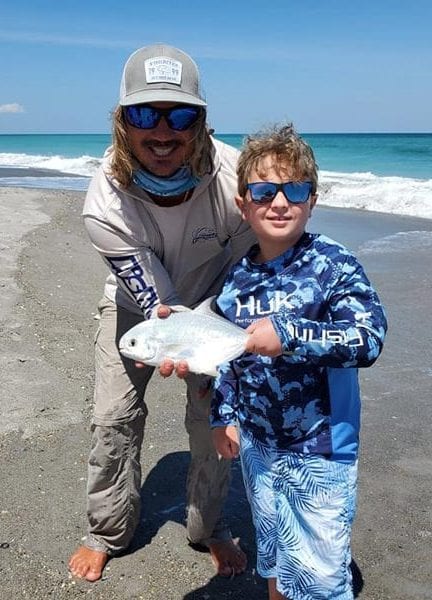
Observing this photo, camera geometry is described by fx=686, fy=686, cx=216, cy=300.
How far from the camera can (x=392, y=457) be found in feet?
16.0

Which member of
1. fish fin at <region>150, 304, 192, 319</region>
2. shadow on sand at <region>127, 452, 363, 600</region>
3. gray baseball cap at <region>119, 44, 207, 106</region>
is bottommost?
shadow on sand at <region>127, 452, 363, 600</region>

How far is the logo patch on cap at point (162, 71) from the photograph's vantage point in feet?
10.3

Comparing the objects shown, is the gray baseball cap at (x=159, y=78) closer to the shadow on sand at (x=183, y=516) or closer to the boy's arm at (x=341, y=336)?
the boy's arm at (x=341, y=336)

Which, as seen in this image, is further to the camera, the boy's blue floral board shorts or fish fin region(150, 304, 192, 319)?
fish fin region(150, 304, 192, 319)

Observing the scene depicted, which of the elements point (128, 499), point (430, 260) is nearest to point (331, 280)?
point (128, 499)

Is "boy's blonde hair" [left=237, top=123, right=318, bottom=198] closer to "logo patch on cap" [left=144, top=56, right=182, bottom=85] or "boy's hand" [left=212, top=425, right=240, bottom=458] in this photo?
"logo patch on cap" [left=144, top=56, right=182, bottom=85]

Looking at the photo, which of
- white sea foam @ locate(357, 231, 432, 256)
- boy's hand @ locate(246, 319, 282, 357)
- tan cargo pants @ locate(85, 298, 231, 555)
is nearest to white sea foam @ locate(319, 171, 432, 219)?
white sea foam @ locate(357, 231, 432, 256)

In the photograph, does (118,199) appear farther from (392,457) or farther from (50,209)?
(50,209)

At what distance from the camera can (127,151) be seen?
3312 mm

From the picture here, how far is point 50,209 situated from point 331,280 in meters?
15.5

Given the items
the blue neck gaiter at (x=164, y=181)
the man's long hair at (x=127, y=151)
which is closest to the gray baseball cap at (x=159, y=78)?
the man's long hair at (x=127, y=151)

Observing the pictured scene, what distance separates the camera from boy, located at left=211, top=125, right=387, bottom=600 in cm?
272

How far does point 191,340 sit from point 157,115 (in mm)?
1086

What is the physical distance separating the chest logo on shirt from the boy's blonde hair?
1.99ft
